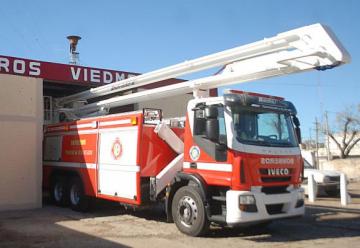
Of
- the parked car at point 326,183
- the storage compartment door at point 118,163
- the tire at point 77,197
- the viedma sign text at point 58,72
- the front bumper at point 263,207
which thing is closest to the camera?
the front bumper at point 263,207

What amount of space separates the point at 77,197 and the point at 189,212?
199 inches

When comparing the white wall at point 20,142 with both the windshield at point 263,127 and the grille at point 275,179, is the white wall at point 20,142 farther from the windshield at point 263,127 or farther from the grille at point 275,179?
the grille at point 275,179

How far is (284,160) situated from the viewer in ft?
32.7

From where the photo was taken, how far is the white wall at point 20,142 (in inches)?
551

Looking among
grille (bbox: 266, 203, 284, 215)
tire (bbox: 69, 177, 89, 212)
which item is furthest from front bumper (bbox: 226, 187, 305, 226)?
tire (bbox: 69, 177, 89, 212)

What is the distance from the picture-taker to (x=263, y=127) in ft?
32.9

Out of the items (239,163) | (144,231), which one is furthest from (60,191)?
(239,163)

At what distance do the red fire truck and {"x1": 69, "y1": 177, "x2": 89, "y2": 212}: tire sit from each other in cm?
70

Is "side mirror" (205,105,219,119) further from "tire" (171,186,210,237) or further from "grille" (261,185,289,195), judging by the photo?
"grille" (261,185,289,195)

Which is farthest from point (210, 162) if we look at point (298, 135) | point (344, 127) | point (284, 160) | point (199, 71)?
point (344, 127)

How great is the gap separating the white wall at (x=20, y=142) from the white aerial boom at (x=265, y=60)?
3.55m

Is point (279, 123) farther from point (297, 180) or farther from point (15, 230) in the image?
point (15, 230)

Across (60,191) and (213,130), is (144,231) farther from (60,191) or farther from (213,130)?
(60,191)


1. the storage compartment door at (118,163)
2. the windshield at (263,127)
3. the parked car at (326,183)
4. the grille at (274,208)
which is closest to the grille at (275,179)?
the grille at (274,208)
